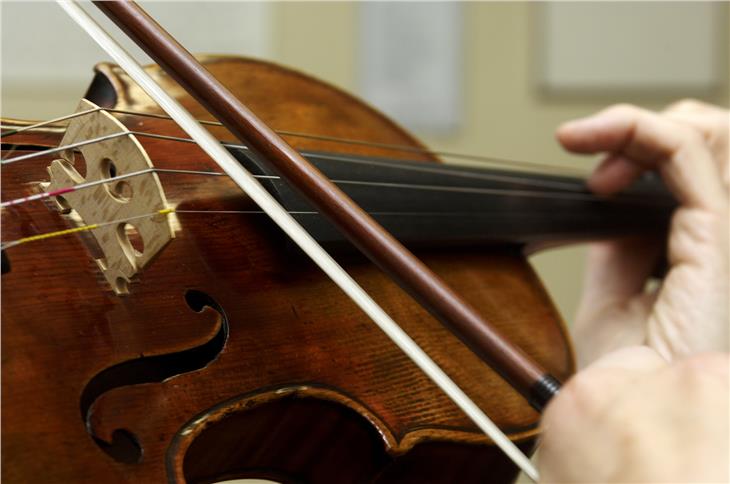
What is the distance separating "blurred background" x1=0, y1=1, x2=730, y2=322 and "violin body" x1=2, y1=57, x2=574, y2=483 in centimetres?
122

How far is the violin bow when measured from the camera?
0.40 metres

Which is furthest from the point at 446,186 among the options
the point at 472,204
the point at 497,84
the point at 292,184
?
the point at 497,84

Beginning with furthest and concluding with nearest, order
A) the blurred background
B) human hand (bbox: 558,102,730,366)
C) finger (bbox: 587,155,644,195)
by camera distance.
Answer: the blurred background → finger (bbox: 587,155,644,195) → human hand (bbox: 558,102,730,366)

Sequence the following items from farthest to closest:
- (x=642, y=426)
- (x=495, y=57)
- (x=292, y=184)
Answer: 1. (x=495, y=57)
2. (x=292, y=184)
3. (x=642, y=426)

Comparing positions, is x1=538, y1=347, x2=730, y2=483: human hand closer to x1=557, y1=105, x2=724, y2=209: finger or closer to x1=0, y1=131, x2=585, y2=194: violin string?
x1=0, y1=131, x2=585, y2=194: violin string

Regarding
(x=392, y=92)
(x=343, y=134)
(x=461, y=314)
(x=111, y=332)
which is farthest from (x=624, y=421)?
(x=392, y=92)

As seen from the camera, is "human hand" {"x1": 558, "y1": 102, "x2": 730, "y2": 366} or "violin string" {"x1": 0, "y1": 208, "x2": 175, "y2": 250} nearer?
"violin string" {"x1": 0, "y1": 208, "x2": 175, "y2": 250}

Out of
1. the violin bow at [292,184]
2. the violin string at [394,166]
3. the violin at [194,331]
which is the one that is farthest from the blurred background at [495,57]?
the violin bow at [292,184]

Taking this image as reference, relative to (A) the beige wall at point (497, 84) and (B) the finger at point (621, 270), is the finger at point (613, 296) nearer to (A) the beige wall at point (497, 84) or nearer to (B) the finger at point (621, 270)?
(B) the finger at point (621, 270)

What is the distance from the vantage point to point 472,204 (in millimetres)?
645

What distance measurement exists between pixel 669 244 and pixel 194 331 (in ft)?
1.83

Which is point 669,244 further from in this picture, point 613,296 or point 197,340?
point 197,340

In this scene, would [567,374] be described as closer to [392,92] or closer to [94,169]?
Result: [94,169]

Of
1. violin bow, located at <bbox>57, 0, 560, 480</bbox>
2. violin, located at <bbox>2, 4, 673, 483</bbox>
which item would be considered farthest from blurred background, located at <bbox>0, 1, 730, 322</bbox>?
violin bow, located at <bbox>57, 0, 560, 480</bbox>
